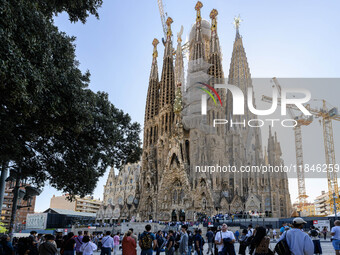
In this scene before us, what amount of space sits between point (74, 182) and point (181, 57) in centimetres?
6404

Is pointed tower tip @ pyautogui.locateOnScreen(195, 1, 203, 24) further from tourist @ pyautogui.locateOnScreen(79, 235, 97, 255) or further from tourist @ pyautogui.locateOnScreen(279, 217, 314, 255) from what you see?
tourist @ pyautogui.locateOnScreen(279, 217, 314, 255)

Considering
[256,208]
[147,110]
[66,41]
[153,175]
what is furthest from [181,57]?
[66,41]

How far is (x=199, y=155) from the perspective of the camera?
163 ft

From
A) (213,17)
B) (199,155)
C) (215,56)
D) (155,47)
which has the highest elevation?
(213,17)

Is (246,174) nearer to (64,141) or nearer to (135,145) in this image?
(135,145)

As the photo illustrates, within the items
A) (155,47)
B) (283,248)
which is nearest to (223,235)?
(283,248)

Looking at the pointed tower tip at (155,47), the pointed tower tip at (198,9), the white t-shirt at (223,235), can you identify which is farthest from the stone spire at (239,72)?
the white t-shirt at (223,235)

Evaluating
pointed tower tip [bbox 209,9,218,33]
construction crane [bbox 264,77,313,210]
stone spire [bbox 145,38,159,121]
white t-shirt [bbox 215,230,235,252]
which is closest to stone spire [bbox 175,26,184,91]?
stone spire [bbox 145,38,159,121]

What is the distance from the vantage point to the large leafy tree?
8.97 m

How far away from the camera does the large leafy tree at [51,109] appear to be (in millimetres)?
8969

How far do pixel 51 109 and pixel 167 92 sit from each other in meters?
50.3

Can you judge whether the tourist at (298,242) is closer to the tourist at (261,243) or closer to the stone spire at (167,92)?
the tourist at (261,243)

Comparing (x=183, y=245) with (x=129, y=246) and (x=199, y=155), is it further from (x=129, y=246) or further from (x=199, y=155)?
(x=199, y=155)

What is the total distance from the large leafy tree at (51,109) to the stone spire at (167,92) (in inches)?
1491
